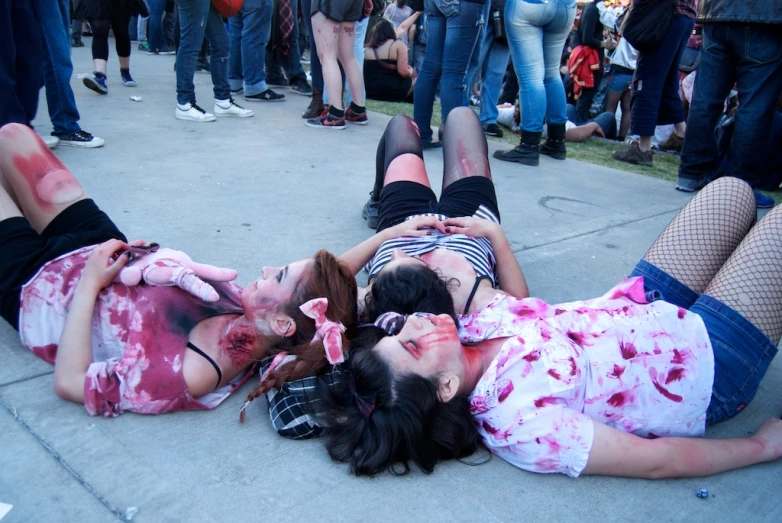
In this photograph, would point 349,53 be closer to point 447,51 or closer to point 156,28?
point 447,51

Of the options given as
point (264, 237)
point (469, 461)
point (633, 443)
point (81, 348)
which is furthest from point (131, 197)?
point (633, 443)

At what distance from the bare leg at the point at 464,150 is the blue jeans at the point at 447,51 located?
1756 millimetres

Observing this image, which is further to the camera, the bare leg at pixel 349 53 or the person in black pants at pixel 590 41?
the person in black pants at pixel 590 41

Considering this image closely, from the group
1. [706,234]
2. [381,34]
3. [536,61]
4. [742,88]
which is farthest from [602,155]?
[706,234]

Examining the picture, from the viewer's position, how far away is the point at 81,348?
6.43 feet

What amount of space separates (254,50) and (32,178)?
15.5ft

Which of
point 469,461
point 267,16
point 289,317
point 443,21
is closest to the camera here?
point 469,461

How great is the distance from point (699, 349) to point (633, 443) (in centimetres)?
45

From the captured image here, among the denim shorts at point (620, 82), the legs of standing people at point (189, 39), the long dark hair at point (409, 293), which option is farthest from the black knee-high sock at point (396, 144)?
the denim shorts at point (620, 82)

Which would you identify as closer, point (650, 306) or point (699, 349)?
point (699, 349)

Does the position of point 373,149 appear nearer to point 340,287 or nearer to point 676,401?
point 340,287

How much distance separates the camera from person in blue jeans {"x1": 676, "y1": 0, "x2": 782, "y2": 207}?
13.1ft

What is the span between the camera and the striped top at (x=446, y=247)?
2.61 metres

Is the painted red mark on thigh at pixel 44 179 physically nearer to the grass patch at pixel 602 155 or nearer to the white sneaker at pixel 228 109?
the white sneaker at pixel 228 109
